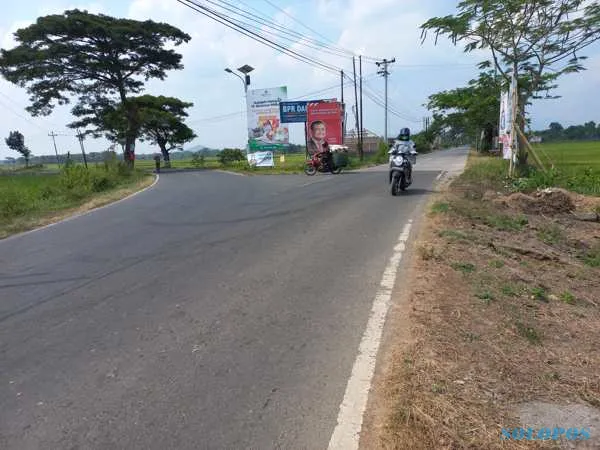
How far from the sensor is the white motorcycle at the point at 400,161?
12367 millimetres

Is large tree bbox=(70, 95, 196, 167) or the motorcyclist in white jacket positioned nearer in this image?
the motorcyclist in white jacket

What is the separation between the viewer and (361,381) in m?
3.16

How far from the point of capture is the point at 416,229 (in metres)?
8.07

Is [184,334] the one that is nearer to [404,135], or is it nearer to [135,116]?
[404,135]

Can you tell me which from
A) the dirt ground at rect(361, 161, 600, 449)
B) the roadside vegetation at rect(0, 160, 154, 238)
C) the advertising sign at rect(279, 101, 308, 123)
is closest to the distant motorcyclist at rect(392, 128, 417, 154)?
the dirt ground at rect(361, 161, 600, 449)

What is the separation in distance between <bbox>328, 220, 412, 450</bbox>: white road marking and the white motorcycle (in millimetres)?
7817

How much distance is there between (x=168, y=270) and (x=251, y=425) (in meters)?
3.71

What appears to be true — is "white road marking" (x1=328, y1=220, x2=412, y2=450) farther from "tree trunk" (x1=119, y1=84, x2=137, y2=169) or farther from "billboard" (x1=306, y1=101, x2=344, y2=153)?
"tree trunk" (x1=119, y1=84, x2=137, y2=169)

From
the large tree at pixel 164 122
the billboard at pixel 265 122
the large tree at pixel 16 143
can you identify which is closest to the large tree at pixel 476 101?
the billboard at pixel 265 122

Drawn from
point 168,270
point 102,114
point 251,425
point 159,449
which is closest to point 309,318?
point 251,425

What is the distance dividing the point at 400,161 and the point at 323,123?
835 inches

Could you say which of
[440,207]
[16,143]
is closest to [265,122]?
[440,207]

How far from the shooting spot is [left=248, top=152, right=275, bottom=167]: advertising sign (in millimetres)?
34688

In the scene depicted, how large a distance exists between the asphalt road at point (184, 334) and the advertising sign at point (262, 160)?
26.5 metres
